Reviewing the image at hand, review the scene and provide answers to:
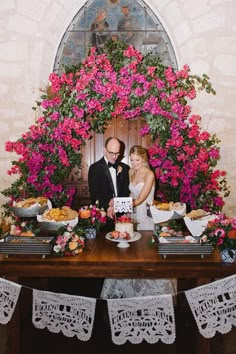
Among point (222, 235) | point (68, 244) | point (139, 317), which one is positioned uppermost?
point (222, 235)

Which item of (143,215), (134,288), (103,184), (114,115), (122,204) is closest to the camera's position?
(122,204)

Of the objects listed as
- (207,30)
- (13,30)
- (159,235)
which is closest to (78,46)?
(13,30)

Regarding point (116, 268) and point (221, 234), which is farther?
point (221, 234)

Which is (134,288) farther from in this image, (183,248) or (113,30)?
(113,30)

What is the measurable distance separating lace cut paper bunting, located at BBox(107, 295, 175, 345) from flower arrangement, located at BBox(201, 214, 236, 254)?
0.57 m

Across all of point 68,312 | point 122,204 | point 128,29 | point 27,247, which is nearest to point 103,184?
point 122,204

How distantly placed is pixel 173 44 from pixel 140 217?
2.41 meters

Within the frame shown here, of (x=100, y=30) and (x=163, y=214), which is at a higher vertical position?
(x=100, y=30)

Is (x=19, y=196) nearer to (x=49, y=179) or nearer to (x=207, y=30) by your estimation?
(x=49, y=179)

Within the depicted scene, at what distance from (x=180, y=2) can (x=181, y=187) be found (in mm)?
2492

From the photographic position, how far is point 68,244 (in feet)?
9.44

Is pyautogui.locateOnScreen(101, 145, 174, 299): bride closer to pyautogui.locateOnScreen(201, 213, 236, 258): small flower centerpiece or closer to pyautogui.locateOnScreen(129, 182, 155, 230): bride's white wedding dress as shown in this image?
pyautogui.locateOnScreen(129, 182, 155, 230): bride's white wedding dress

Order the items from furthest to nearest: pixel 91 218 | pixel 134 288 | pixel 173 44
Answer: pixel 173 44 < pixel 134 288 < pixel 91 218

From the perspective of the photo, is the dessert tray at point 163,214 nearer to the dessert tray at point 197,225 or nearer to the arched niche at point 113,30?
the dessert tray at point 197,225
